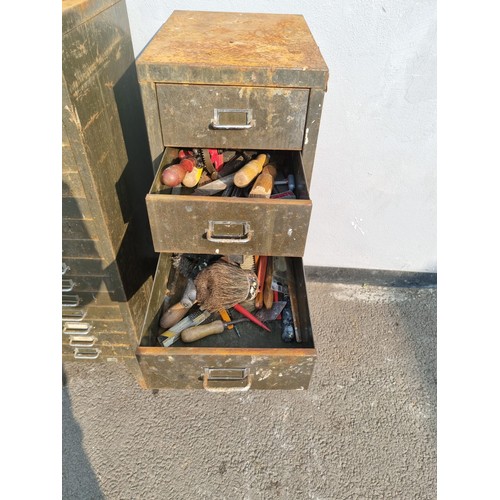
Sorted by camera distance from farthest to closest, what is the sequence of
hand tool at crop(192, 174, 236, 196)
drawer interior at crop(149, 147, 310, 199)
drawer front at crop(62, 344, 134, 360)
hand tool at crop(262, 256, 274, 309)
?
drawer front at crop(62, 344, 134, 360)
hand tool at crop(262, 256, 274, 309)
hand tool at crop(192, 174, 236, 196)
drawer interior at crop(149, 147, 310, 199)

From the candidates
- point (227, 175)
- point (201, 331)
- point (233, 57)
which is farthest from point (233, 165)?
point (201, 331)

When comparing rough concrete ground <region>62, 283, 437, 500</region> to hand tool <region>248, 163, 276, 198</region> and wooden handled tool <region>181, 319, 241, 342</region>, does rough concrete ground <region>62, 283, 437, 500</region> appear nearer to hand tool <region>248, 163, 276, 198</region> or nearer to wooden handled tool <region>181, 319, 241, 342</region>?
wooden handled tool <region>181, 319, 241, 342</region>

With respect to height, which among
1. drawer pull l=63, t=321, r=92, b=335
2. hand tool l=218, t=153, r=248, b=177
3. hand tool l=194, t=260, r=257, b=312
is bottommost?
Result: drawer pull l=63, t=321, r=92, b=335

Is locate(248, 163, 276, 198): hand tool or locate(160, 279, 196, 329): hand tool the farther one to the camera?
locate(160, 279, 196, 329): hand tool

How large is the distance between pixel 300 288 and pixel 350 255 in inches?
30.8

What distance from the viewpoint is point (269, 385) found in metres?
1.02

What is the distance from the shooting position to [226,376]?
1000 mm

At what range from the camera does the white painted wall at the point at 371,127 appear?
1.30 m

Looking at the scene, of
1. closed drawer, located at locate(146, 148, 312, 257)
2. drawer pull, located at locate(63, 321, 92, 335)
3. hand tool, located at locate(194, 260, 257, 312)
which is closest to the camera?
closed drawer, located at locate(146, 148, 312, 257)

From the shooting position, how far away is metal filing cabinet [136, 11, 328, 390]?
89 cm

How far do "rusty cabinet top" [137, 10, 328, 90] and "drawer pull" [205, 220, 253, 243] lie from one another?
33 cm

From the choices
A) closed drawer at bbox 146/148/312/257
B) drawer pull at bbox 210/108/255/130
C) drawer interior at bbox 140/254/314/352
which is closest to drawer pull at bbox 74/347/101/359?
drawer interior at bbox 140/254/314/352

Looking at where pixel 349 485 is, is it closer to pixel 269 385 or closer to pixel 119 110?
pixel 269 385

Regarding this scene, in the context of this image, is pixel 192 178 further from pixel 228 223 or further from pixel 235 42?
pixel 235 42
